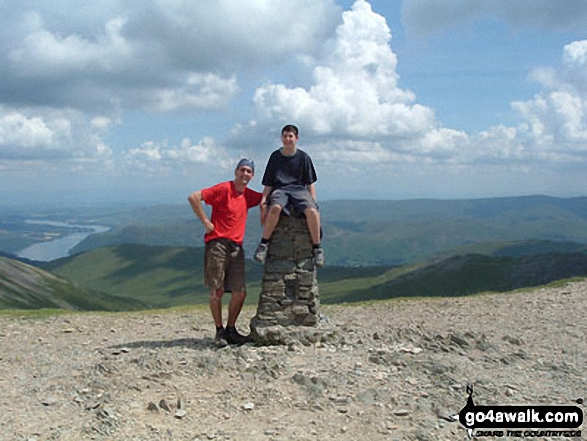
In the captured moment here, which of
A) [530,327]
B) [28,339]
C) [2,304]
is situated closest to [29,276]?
[2,304]

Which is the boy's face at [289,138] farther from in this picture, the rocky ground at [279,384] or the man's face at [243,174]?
the rocky ground at [279,384]

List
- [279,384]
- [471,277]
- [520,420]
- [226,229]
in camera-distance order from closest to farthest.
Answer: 1. [520,420]
2. [279,384]
3. [226,229]
4. [471,277]

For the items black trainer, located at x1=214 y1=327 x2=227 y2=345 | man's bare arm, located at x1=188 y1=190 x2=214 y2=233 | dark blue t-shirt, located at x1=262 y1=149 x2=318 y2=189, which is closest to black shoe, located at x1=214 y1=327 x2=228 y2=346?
black trainer, located at x1=214 y1=327 x2=227 y2=345

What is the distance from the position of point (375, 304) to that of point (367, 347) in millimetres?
14257

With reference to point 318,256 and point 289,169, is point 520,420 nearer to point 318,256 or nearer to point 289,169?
point 318,256

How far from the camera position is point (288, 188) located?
15867mm

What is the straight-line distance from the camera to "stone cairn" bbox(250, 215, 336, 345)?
1628cm

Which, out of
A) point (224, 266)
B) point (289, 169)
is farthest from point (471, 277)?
point (224, 266)

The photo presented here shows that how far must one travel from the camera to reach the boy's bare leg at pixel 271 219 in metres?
15.5

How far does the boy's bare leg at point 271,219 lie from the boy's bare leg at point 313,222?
0.91 m

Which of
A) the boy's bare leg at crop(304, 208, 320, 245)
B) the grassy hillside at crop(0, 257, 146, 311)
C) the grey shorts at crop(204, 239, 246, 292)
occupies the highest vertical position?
the boy's bare leg at crop(304, 208, 320, 245)

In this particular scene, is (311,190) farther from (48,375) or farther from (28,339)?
(28,339)

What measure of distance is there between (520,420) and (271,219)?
8466mm

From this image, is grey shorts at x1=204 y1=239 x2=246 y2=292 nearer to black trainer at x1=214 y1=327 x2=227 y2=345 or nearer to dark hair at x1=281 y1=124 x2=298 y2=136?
black trainer at x1=214 y1=327 x2=227 y2=345
